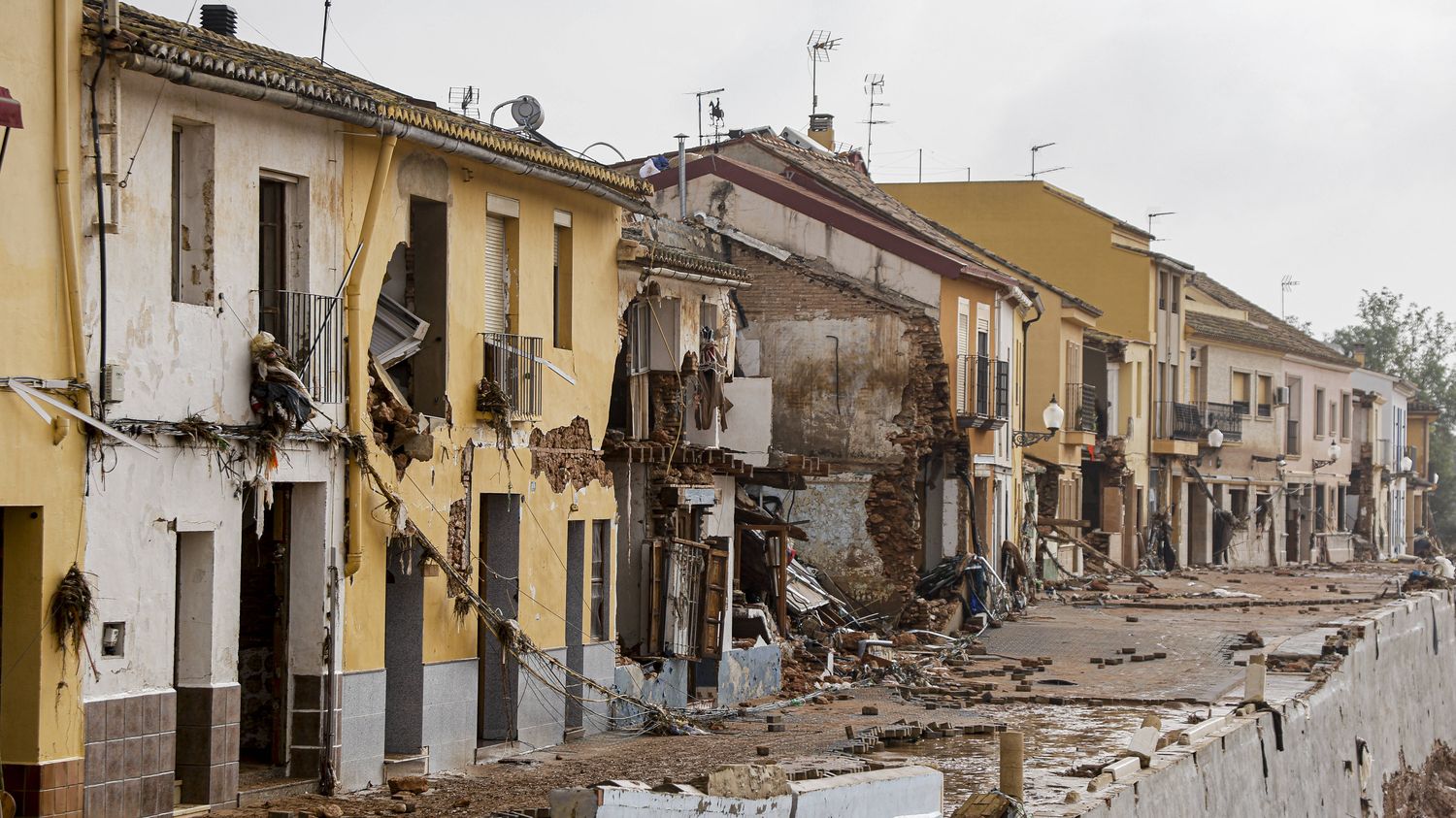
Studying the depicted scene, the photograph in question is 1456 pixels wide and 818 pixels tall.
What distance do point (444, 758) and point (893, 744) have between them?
205 inches

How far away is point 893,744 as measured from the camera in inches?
765

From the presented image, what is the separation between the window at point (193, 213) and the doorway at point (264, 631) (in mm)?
1942

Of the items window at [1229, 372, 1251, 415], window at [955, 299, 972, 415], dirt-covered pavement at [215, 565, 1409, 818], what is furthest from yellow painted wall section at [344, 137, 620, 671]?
window at [1229, 372, 1251, 415]

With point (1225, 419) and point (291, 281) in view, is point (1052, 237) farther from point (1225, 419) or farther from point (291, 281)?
point (291, 281)

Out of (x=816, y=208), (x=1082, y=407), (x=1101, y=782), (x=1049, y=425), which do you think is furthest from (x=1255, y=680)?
(x=1082, y=407)

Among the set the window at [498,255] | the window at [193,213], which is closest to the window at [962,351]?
the window at [498,255]

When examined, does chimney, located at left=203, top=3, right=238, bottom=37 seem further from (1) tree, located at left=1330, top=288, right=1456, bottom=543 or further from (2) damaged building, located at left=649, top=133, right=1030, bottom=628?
(1) tree, located at left=1330, top=288, right=1456, bottom=543

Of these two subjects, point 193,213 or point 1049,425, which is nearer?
point 193,213

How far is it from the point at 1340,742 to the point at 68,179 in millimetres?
19539

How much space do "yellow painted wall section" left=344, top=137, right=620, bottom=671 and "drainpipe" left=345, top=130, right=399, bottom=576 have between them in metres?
0.11

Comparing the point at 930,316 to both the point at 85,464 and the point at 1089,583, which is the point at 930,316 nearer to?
the point at 1089,583

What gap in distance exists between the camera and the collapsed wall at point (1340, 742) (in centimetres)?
1698

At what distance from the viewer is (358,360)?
15195 millimetres

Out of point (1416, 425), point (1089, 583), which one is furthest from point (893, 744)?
point (1416, 425)
